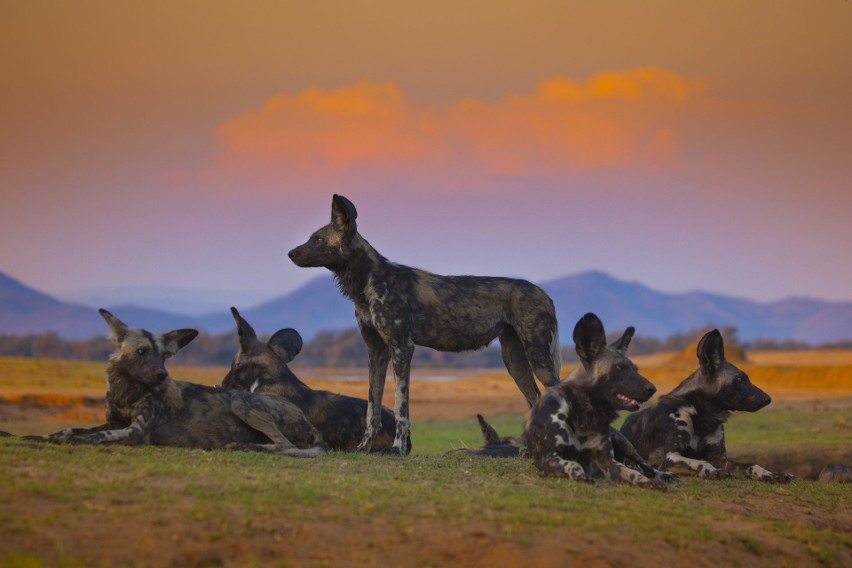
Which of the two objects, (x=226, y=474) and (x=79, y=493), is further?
(x=226, y=474)

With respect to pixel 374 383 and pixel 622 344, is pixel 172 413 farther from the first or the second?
pixel 622 344

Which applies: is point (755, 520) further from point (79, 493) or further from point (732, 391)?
point (79, 493)

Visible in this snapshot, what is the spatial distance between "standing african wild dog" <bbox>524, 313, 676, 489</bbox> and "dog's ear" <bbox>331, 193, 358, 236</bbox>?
3.72 m

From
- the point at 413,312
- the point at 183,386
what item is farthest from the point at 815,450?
the point at 183,386

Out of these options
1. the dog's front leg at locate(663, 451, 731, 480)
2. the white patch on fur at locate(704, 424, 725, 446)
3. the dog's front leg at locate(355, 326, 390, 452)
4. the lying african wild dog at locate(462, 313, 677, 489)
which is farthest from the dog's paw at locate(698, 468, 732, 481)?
the dog's front leg at locate(355, 326, 390, 452)

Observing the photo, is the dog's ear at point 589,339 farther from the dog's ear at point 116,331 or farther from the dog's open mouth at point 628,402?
the dog's ear at point 116,331

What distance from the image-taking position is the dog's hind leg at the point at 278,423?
11.0 meters

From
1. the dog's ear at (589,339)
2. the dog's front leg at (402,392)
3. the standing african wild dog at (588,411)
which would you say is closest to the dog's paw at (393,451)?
the dog's front leg at (402,392)

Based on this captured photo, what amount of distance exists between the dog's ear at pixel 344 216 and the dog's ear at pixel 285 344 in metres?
1.82

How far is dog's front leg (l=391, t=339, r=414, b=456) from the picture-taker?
1251 centimetres

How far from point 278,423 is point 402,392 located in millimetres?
1801

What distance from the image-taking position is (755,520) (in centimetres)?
857

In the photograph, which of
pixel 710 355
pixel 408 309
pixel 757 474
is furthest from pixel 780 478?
pixel 408 309

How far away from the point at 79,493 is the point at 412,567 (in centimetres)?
275
